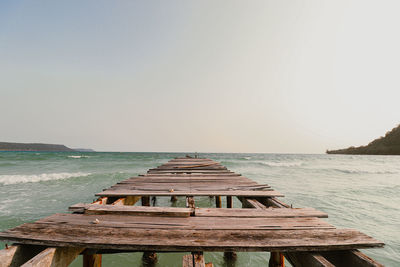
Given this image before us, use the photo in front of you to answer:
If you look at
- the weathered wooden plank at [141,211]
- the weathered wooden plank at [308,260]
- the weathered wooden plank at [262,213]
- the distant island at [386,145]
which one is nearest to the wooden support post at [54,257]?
the weathered wooden plank at [141,211]

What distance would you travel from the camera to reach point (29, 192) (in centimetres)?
959

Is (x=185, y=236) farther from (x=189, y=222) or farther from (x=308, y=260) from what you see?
(x=308, y=260)

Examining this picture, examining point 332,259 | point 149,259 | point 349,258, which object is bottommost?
point 149,259

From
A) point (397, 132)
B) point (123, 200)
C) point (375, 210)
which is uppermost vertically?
point (397, 132)

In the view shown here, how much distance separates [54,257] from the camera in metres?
1.71

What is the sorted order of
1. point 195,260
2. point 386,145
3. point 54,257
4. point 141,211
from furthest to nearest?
1. point 386,145
2. point 141,211
3. point 54,257
4. point 195,260

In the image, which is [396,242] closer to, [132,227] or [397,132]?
[132,227]

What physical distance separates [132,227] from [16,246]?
108 cm

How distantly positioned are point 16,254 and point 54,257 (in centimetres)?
35

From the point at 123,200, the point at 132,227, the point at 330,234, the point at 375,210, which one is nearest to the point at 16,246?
the point at 132,227

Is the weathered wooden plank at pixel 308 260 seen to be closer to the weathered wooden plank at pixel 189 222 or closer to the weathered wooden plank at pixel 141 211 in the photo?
the weathered wooden plank at pixel 189 222

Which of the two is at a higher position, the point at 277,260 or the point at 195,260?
the point at 195,260

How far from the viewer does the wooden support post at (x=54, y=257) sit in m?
1.49

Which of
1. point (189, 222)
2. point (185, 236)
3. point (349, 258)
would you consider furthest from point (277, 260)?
point (185, 236)
